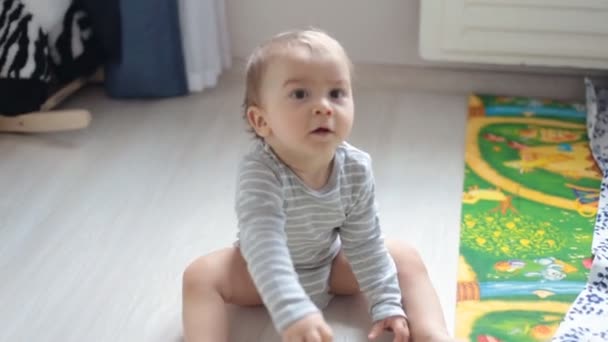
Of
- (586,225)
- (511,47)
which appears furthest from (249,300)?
(511,47)

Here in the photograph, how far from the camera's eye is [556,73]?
1883 mm

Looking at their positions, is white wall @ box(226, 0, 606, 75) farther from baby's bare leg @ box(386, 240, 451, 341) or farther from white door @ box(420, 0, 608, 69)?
baby's bare leg @ box(386, 240, 451, 341)

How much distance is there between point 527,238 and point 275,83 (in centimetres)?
57

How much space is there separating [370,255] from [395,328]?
10 centimetres

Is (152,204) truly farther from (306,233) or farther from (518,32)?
(518,32)

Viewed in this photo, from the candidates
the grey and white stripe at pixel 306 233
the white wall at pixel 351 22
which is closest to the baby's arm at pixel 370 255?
the grey and white stripe at pixel 306 233

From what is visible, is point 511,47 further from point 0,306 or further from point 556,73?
point 0,306

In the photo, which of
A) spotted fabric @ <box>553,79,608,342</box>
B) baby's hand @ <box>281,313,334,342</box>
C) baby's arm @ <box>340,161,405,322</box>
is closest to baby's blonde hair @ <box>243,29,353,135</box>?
baby's arm @ <box>340,161,405,322</box>

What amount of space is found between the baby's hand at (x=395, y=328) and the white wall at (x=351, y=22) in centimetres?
95

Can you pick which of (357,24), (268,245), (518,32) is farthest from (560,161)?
(268,245)

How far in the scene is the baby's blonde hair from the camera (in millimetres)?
1023

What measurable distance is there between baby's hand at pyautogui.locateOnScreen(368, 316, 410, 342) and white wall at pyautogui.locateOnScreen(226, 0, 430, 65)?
3.11 feet

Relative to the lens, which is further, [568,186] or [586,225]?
[568,186]

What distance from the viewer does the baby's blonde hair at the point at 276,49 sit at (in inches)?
40.3
